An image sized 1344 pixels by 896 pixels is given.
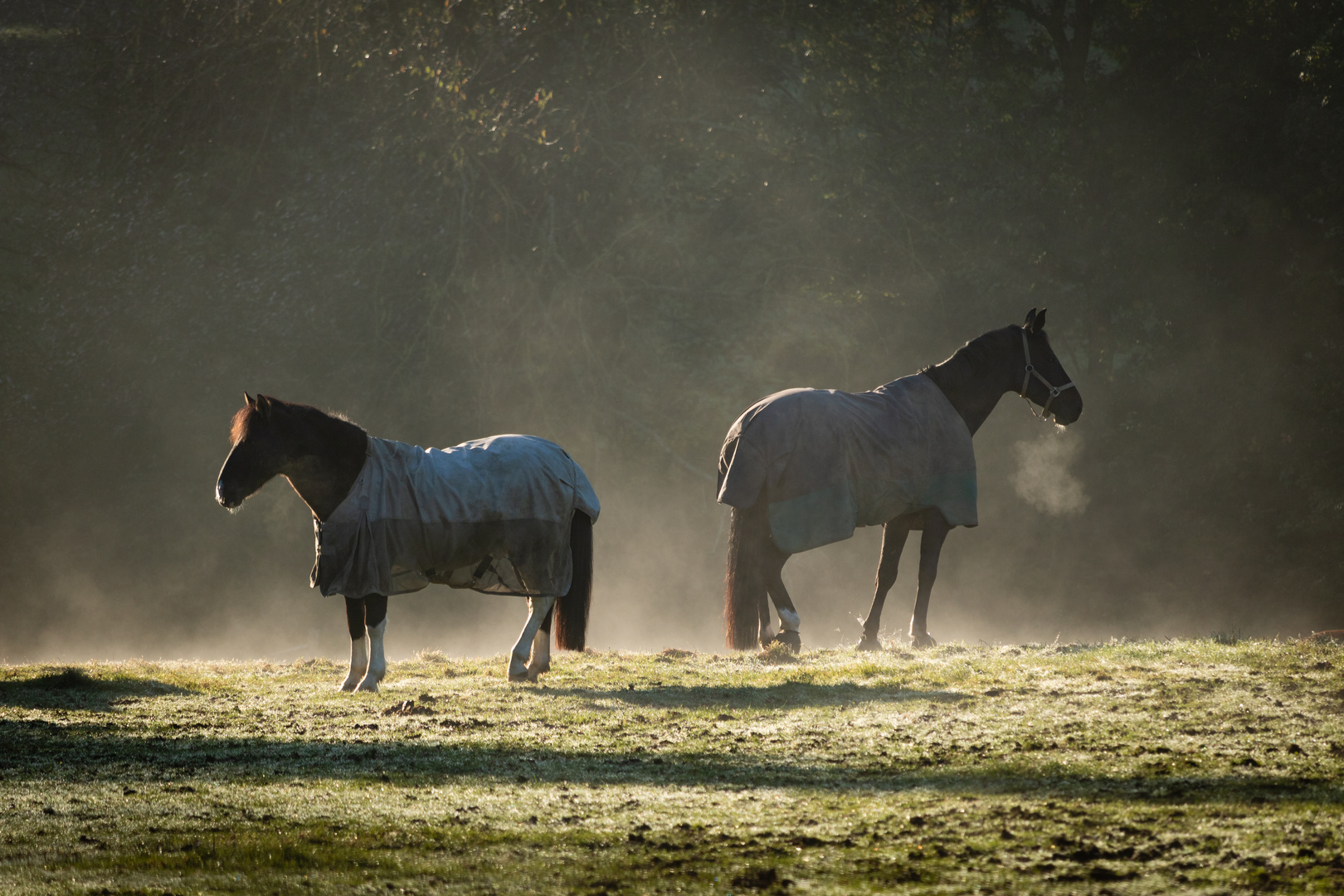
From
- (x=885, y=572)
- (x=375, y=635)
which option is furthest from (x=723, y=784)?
(x=885, y=572)

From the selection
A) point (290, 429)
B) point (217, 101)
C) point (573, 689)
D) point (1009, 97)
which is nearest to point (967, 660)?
point (573, 689)

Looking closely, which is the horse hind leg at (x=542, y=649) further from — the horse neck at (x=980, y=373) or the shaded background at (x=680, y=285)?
the shaded background at (x=680, y=285)

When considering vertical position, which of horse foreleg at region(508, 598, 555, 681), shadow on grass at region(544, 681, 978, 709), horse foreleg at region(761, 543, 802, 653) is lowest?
shadow on grass at region(544, 681, 978, 709)

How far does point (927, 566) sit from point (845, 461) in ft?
5.02

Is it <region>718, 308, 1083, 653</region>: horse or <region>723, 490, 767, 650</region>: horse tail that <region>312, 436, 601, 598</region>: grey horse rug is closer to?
<region>723, 490, 767, 650</region>: horse tail

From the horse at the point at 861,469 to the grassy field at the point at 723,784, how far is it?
4.82 ft

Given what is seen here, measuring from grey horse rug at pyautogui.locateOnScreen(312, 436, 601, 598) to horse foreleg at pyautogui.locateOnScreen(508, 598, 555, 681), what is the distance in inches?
9.2

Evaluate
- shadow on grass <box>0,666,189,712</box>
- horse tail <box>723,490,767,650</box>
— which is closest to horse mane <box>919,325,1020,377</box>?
horse tail <box>723,490,767,650</box>

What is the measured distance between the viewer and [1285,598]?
19.0 m

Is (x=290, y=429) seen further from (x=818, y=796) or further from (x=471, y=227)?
(x=471, y=227)

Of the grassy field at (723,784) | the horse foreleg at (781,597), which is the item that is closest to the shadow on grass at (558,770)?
the grassy field at (723,784)

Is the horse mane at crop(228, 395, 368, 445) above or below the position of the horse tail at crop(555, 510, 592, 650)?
above

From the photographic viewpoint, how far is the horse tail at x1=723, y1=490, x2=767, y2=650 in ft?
31.1

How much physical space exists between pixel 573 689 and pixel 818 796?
3965 millimetres
